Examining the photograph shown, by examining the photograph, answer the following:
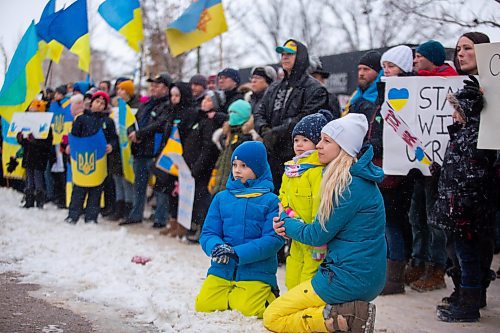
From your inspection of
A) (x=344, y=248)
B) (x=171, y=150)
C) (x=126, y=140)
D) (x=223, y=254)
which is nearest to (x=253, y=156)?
(x=223, y=254)

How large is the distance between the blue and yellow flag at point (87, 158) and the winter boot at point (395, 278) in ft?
18.6

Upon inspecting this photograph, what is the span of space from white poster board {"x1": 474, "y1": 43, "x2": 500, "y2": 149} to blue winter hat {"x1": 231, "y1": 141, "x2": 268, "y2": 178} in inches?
68.7

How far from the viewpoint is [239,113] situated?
26.3 ft

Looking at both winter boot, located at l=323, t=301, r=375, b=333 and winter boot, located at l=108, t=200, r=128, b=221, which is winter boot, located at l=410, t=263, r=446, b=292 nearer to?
winter boot, located at l=323, t=301, r=375, b=333

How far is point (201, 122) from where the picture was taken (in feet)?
30.4

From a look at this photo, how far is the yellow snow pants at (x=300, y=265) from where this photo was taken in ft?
16.1

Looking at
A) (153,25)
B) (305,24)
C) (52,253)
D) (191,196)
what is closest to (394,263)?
(191,196)

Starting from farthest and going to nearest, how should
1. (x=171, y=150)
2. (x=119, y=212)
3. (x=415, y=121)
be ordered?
(x=119, y=212)
(x=171, y=150)
(x=415, y=121)

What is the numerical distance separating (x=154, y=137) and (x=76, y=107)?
1.67m

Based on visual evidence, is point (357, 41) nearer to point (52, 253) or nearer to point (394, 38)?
point (394, 38)

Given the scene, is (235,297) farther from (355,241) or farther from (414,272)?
(414,272)

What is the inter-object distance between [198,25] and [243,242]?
6354 millimetres

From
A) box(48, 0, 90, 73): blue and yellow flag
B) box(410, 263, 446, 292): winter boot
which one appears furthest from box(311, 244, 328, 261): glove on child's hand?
box(48, 0, 90, 73): blue and yellow flag

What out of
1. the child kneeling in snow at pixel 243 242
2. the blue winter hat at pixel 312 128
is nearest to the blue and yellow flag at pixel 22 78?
the child kneeling in snow at pixel 243 242
